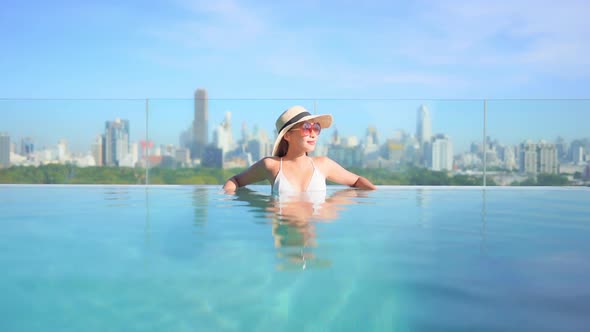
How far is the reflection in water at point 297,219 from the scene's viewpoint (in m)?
1.99

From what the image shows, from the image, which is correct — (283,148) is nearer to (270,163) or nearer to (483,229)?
(270,163)

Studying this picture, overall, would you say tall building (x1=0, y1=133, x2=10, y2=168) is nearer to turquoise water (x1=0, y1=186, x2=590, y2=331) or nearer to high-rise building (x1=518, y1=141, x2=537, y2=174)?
turquoise water (x1=0, y1=186, x2=590, y2=331)

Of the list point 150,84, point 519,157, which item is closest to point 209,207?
point 519,157

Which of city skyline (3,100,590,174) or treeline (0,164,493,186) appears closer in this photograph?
treeline (0,164,493,186)

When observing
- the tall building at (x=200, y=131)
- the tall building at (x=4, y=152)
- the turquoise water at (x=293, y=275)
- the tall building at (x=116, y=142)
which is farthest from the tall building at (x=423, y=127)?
the tall building at (x=4, y=152)

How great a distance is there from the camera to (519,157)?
9.09 m

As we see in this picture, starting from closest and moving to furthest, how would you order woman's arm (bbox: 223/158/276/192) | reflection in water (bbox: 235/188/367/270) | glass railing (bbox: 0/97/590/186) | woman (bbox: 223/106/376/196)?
1. reflection in water (bbox: 235/188/367/270)
2. woman (bbox: 223/106/376/196)
3. woman's arm (bbox: 223/158/276/192)
4. glass railing (bbox: 0/97/590/186)

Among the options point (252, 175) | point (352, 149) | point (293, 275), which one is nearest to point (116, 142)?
point (352, 149)

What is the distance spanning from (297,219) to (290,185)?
178cm

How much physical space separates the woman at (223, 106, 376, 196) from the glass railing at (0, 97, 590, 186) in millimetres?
3663

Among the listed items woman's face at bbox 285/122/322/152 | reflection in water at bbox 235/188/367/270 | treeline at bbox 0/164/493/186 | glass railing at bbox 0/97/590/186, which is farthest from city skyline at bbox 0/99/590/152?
reflection in water at bbox 235/188/367/270

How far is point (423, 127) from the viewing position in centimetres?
934

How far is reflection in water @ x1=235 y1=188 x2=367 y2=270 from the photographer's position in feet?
6.52

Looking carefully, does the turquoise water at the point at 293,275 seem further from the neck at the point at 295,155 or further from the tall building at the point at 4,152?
the tall building at the point at 4,152
